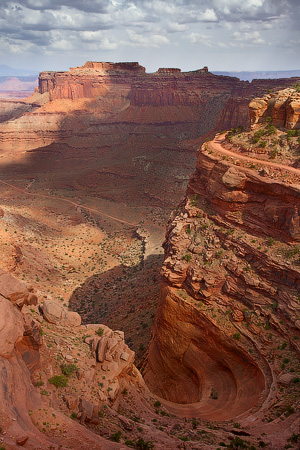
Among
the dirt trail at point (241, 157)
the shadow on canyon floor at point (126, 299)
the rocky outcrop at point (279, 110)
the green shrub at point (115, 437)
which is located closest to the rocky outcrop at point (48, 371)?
the green shrub at point (115, 437)

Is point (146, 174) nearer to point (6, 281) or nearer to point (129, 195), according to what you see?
point (129, 195)

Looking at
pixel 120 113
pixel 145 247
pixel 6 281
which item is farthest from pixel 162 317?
pixel 120 113

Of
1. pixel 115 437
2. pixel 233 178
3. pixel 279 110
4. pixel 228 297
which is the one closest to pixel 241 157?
pixel 233 178

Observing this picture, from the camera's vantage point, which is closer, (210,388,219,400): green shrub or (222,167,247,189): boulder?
(210,388,219,400): green shrub

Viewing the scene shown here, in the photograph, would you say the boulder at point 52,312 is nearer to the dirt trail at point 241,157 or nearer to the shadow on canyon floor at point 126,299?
the shadow on canyon floor at point 126,299

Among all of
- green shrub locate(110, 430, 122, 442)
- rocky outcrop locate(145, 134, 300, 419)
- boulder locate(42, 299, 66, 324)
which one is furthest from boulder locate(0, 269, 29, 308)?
rocky outcrop locate(145, 134, 300, 419)

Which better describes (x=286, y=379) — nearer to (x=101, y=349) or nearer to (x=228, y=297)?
(x=228, y=297)

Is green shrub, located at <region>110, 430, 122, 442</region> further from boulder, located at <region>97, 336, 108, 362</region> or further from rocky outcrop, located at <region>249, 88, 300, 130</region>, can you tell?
rocky outcrop, located at <region>249, 88, 300, 130</region>
